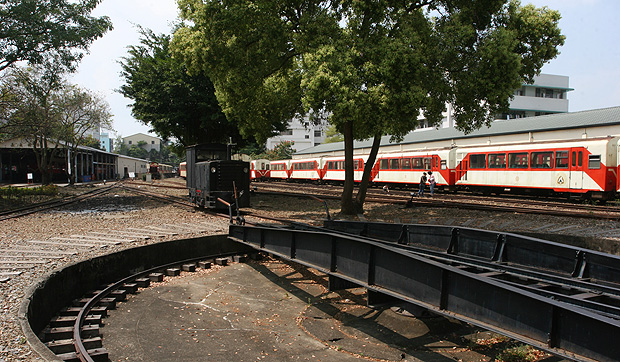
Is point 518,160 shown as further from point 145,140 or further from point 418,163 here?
point 145,140

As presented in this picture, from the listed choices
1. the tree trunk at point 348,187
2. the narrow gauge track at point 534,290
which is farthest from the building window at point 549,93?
the narrow gauge track at point 534,290

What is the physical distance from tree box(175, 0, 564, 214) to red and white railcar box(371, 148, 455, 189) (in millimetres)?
11389

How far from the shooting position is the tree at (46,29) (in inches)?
747

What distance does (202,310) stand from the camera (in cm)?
691

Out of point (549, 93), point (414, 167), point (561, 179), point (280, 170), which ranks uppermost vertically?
point (549, 93)

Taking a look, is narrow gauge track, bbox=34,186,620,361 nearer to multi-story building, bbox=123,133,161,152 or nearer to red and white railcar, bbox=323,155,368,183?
red and white railcar, bbox=323,155,368,183

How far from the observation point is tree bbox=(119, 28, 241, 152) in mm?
24938

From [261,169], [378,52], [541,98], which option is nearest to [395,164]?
[378,52]

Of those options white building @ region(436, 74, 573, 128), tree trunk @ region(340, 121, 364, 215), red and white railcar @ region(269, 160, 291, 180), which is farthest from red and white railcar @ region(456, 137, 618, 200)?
white building @ region(436, 74, 573, 128)

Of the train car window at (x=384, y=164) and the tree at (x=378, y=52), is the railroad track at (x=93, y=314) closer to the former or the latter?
the tree at (x=378, y=52)

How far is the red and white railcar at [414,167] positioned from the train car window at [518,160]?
168 inches

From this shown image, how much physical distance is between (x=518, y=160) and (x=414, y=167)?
7.93m

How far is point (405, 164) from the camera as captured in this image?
29.3 meters

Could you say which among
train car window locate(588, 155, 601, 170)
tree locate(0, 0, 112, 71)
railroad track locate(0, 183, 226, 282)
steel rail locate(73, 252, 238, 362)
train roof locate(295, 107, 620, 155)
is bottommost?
steel rail locate(73, 252, 238, 362)
